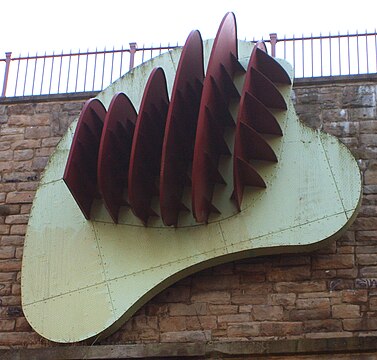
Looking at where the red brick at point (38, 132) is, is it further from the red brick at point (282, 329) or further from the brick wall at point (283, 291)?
the red brick at point (282, 329)

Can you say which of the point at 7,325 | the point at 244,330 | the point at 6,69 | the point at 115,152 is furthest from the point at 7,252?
the point at 244,330

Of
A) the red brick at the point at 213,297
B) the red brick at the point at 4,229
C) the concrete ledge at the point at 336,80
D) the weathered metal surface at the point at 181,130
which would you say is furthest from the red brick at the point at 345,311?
the red brick at the point at 4,229

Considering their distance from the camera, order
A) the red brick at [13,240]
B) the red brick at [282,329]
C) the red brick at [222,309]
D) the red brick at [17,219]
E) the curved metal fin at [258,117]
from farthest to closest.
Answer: the red brick at [17,219]
the red brick at [13,240]
the curved metal fin at [258,117]
the red brick at [222,309]
the red brick at [282,329]

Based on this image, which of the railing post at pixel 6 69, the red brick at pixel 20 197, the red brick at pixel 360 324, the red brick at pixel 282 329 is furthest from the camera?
the railing post at pixel 6 69

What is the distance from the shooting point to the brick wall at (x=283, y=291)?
9.12 meters

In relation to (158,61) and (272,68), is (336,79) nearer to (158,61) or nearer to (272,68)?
(272,68)

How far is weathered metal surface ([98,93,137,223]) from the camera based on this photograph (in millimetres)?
9461

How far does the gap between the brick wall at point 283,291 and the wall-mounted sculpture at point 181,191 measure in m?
0.23

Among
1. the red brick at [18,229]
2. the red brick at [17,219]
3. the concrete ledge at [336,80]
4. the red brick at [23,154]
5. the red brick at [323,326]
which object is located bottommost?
the red brick at [323,326]

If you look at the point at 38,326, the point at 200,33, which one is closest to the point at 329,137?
the point at 200,33

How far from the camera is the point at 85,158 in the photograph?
969 centimetres

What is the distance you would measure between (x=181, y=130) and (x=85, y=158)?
1013 mm

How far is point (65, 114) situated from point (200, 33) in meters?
1.90

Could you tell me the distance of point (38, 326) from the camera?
9.36m
